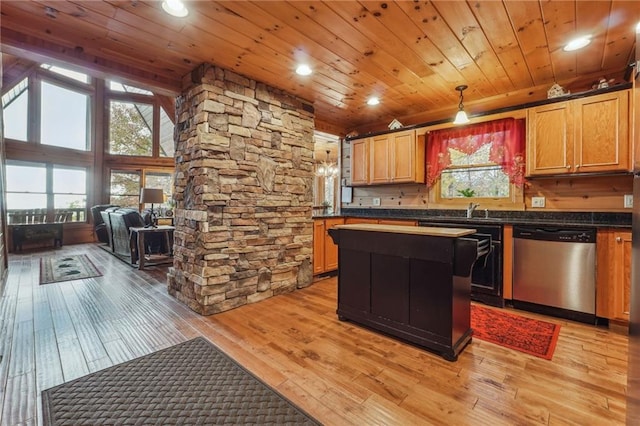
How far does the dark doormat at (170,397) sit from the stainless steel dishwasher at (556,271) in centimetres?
272

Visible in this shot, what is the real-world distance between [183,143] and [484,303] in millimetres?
3835

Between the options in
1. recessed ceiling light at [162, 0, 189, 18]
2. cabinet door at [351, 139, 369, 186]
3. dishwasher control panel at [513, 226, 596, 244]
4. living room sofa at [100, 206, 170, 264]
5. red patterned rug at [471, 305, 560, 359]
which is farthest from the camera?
living room sofa at [100, 206, 170, 264]

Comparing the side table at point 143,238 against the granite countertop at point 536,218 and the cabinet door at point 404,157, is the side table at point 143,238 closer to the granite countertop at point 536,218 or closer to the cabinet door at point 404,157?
the cabinet door at point 404,157

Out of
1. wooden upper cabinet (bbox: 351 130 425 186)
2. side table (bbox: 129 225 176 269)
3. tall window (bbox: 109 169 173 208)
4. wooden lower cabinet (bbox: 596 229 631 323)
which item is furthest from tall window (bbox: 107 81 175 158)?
wooden lower cabinet (bbox: 596 229 631 323)

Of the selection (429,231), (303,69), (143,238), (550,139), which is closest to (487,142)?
(550,139)

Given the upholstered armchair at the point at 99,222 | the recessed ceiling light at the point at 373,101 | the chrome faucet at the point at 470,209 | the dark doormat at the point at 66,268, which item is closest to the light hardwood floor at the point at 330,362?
the dark doormat at the point at 66,268

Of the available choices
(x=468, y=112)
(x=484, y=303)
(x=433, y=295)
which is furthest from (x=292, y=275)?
(x=468, y=112)

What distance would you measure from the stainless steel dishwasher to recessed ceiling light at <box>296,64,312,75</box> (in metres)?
2.76

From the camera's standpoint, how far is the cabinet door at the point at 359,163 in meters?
4.70

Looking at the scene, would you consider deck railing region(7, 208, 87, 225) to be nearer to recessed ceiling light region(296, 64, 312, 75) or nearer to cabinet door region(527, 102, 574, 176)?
recessed ceiling light region(296, 64, 312, 75)

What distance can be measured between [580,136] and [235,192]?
11.8 ft

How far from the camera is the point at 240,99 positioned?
10.2 ft

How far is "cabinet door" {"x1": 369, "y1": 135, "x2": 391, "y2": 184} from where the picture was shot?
4.44m

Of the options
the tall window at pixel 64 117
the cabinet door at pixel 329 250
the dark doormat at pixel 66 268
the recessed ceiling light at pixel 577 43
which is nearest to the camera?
the recessed ceiling light at pixel 577 43
